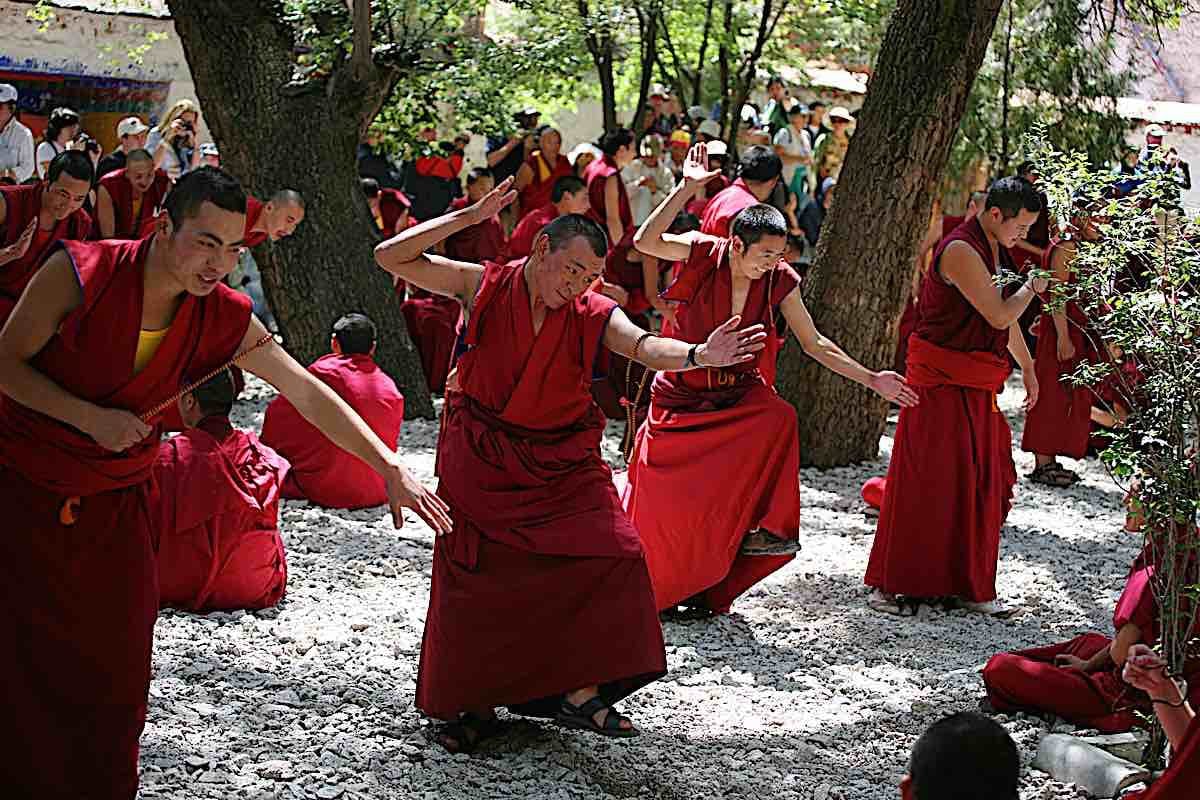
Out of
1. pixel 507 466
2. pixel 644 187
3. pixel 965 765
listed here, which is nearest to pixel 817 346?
pixel 507 466

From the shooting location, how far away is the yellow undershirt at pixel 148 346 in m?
Answer: 3.59

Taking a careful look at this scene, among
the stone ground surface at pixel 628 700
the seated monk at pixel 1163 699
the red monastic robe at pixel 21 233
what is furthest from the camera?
the red monastic robe at pixel 21 233

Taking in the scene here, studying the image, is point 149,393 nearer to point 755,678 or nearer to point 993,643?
point 755,678

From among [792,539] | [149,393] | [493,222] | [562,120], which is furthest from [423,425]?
[562,120]

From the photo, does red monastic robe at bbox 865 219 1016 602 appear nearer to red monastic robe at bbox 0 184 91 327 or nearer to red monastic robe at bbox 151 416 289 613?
red monastic robe at bbox 151 416 289 613

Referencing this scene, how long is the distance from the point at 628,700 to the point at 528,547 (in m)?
0.92

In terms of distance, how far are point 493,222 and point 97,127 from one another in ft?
17.5

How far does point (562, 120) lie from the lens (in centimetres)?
1981

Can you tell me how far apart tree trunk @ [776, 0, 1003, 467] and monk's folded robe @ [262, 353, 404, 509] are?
254 centimetres

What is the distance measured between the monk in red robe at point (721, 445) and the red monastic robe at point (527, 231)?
4023mm

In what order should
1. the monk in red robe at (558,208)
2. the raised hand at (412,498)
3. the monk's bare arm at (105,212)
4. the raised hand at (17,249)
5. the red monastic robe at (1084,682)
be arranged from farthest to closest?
the monk in red robe at (558,208)
the monk's bare arm at (105,212)
the raised hand at (17,249)
the red monastic robe at (1084,682)
the raised hand at (412,498)

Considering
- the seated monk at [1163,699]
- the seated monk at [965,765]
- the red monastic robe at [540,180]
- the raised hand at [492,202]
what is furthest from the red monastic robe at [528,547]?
the red monastic robe at [540,180]

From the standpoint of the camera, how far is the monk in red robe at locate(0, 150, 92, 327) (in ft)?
23.0

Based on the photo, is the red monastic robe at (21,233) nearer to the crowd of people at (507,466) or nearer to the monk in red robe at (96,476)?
the crowd of people at (507,466)
